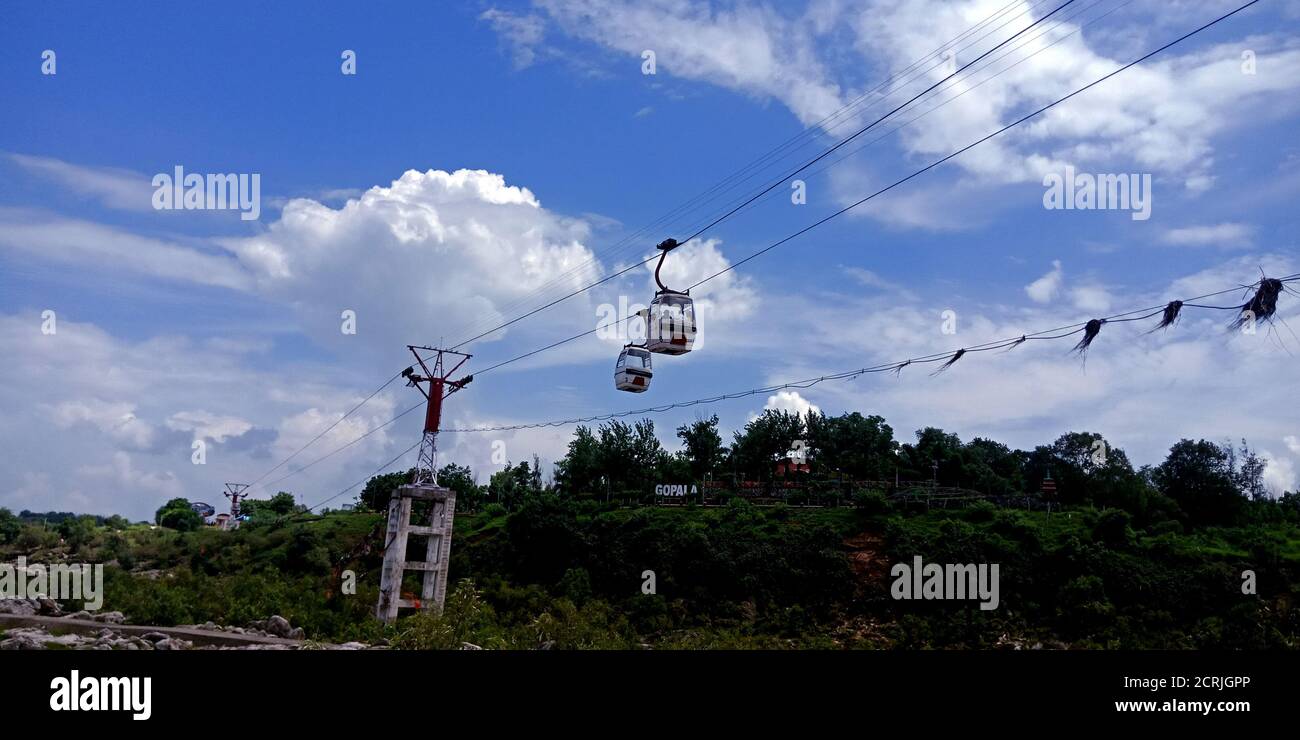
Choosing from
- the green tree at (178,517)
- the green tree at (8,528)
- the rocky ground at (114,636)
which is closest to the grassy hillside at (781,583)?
the rocky ground at (114,636)

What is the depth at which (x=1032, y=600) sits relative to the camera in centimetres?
3394

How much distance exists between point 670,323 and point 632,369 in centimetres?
397

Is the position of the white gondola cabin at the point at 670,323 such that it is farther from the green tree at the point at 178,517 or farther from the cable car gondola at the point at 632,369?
the green tree at the point at 178,517

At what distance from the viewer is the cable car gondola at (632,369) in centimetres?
2339

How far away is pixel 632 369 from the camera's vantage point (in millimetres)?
23406

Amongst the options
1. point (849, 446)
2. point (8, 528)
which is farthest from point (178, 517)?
point (849, 446)

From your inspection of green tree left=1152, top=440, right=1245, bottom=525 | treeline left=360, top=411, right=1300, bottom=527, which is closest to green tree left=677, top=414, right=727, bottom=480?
treeline left=360, top=411, right=1300, bottom=527

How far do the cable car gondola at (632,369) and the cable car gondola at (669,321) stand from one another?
134 inches

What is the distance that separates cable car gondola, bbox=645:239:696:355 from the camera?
19609 millimetres

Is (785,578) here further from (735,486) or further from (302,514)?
(302,514)

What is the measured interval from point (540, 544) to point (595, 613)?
51.7ft

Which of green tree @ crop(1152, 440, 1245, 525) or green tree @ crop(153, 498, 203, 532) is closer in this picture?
green tree @ crop(1152, 440, 1245, 525)

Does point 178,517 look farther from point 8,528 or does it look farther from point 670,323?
point 670,323

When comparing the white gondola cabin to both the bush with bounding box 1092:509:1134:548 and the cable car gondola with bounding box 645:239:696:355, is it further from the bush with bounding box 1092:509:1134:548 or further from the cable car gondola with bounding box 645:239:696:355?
the bush with bounding box 1092:509:1134:548
